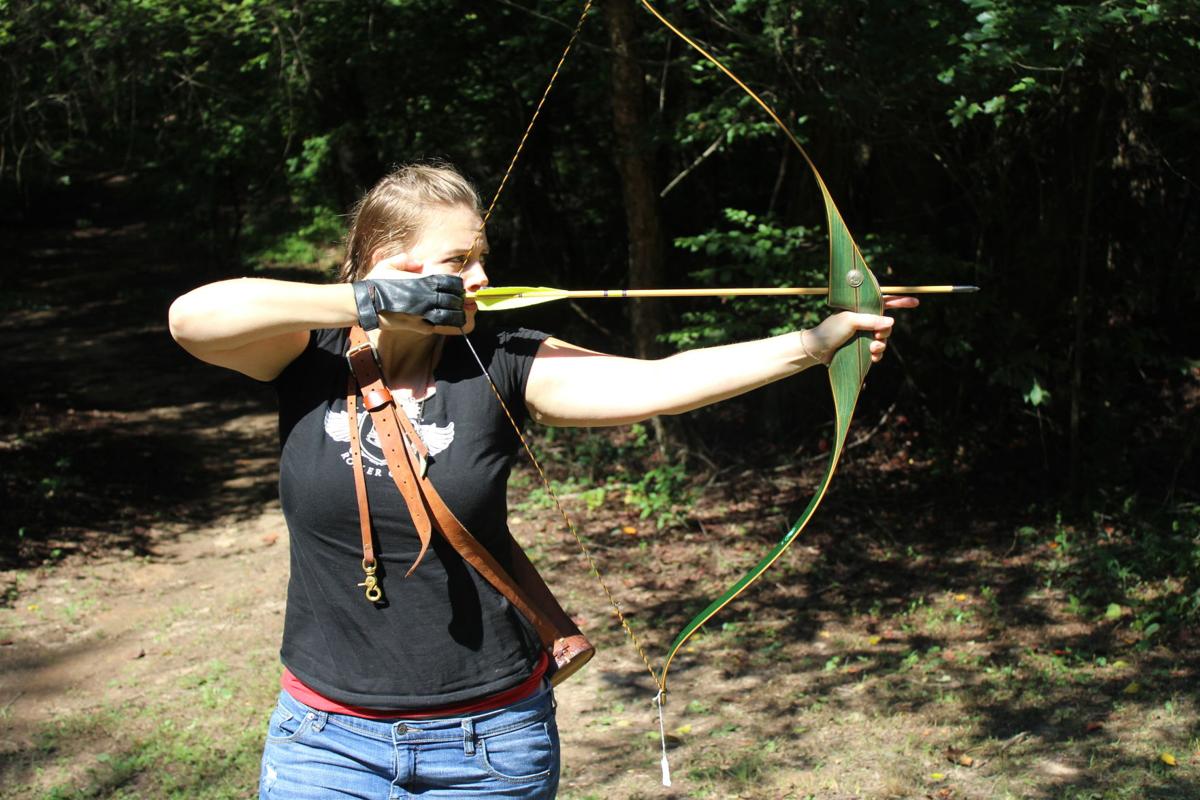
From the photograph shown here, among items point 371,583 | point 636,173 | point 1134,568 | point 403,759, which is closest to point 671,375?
point 371,583

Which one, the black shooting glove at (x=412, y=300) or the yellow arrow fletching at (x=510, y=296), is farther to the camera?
the yellow arrow fletching at (x=510, y=296)

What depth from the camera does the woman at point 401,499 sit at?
1586mm

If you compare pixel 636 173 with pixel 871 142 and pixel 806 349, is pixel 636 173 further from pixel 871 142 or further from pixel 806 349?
pixel 806 349

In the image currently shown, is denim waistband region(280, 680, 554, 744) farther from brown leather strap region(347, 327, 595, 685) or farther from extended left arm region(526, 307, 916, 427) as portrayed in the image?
extended left arm region(526, 307, 916, 427)

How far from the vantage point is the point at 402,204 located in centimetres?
172

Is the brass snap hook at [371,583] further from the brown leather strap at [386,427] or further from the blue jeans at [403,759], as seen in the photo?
the blue jeans at [403,759]

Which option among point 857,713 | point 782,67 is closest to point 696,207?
point 782,67

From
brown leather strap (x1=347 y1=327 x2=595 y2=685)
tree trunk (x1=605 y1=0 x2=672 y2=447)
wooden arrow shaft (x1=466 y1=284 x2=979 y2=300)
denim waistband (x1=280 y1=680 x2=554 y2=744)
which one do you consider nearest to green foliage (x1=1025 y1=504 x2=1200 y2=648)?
tree trunk (x1=605 y1=0 x2=672 y2=447)

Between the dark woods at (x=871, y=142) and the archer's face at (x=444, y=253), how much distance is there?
276 cm

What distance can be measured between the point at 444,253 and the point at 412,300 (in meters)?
0.15

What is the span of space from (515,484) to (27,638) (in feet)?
9.53

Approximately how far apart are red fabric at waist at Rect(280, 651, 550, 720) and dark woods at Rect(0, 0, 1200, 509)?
121 inches

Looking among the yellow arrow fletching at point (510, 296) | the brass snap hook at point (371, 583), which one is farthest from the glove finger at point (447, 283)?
the brass snap hook at point (371, 583)

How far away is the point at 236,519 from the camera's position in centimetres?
666
